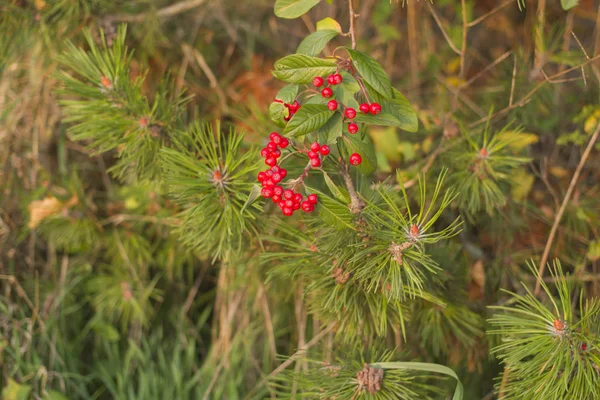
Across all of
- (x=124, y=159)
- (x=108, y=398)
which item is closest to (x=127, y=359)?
(x=108, y=398)

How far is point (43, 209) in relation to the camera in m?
1.35

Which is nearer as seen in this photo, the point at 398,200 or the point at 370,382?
the point at 370,382

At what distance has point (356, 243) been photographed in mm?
816

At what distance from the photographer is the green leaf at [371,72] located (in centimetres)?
74

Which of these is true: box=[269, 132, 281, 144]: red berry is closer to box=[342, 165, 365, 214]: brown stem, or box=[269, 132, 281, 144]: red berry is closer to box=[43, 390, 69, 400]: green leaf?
box=[342, 165, 365, 214]: brown stem

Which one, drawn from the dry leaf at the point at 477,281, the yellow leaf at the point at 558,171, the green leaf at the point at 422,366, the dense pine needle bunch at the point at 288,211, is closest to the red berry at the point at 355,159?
the dense pine needle bunch at the point at 288,211

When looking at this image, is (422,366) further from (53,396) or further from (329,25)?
(53,396)

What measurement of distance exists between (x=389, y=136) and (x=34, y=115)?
0.90 m

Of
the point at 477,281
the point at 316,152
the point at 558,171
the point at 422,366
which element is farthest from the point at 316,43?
the point at 558,171

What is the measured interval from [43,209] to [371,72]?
3.05 ft

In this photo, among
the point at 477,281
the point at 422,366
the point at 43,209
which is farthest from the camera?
the point at 43,209

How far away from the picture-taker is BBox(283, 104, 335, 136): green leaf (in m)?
0.73

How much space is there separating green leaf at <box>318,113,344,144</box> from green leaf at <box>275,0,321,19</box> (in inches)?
6.0

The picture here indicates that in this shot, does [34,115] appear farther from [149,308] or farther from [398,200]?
[398,200]
